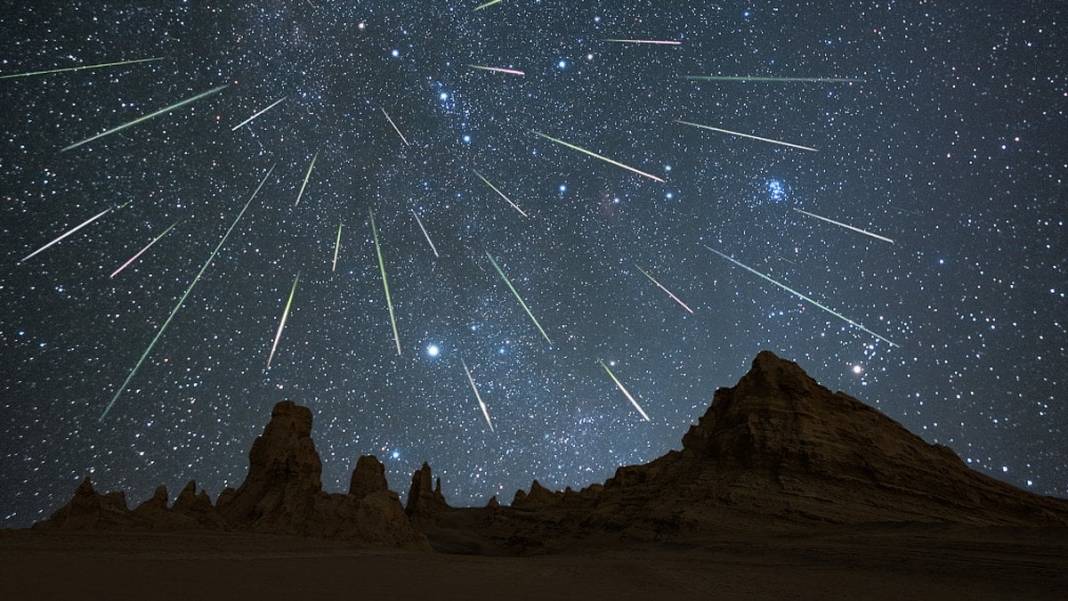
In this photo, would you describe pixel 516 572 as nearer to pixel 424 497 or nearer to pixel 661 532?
pixel 661 532

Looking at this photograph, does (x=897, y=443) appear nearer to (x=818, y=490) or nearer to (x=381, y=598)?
(x=818, y=490)

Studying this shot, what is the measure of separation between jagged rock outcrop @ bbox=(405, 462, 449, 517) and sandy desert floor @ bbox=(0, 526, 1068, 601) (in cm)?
4456

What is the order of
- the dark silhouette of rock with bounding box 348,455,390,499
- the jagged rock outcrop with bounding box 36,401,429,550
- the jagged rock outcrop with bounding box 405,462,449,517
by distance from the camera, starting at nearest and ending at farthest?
the jagged rock outcrop with bounding box 36,401,429,550, the dark silhouette of rock with bounding box 348,455,390,499, the jagged rock outcrop with bounding box 405,462,449,517

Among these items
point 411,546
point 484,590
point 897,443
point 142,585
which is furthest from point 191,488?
point 897,443

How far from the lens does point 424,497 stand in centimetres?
6294

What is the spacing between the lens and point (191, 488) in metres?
28.5

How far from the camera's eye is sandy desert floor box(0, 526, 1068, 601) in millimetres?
8875

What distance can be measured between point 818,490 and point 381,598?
28.4 m

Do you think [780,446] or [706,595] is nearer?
[706,595]

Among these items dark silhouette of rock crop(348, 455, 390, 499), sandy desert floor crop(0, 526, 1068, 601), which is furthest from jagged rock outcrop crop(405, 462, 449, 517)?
sandy desert floor crop(0, 526, 1068, 601)

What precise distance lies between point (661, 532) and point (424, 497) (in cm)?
4248

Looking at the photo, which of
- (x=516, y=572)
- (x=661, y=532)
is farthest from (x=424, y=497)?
(x=516, y=572)

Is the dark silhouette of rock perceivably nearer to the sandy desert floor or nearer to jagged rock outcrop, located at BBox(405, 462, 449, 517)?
the sandy desert floor

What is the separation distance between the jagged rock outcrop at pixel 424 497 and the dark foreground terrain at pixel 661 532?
47.1 ft
